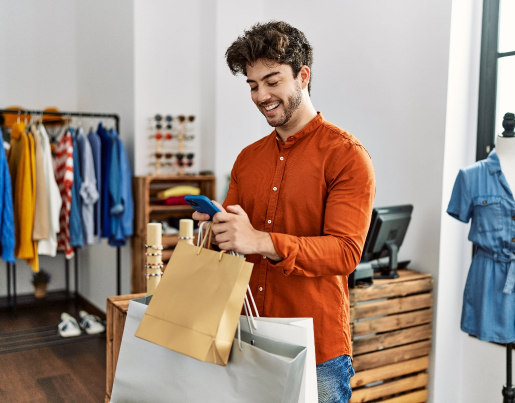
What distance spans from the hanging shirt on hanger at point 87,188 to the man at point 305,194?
2575 millimetres

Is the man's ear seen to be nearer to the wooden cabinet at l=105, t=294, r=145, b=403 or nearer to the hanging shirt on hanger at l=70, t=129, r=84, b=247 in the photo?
the wooden cabinet at l=105, t=294, r=145, b=403

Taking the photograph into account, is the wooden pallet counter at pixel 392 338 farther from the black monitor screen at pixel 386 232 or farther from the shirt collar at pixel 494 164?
the shirt collar at pixel 494 164

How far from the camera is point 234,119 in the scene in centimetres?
397

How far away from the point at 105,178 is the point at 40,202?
19.5 inches

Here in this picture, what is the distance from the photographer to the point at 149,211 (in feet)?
12.1

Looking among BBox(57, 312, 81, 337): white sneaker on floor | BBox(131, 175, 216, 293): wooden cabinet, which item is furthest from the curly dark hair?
BBox(57, 312, 81, 337): white sneaker on floor

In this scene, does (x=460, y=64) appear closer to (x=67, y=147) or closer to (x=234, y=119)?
(x=234, y=119)

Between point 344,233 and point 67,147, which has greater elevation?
point 67,147

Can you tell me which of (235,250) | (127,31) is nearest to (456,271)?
(235,250)

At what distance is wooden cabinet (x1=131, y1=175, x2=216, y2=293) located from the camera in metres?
3.67

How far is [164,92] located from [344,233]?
121 inches

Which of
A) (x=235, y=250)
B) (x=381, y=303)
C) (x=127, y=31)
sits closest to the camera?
(x=235, y=250)

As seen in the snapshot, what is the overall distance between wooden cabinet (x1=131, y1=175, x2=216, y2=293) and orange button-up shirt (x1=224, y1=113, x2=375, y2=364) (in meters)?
2.42

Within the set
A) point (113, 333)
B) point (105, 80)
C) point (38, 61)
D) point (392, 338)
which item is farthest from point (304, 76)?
point (38, 61)
